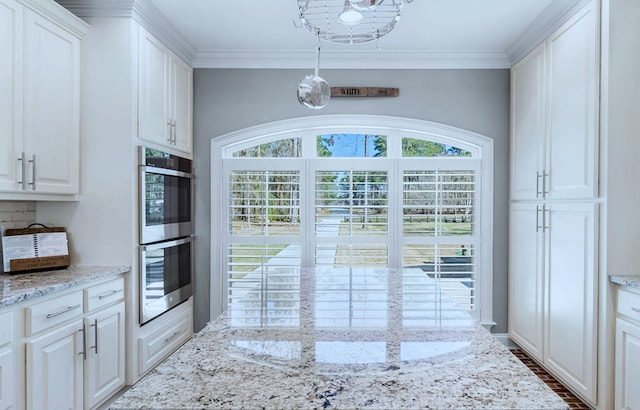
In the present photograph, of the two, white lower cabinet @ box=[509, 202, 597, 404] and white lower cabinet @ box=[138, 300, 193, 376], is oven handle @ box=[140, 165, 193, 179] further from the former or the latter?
white lower cabinet @ box=[509, 202, 597, 404]

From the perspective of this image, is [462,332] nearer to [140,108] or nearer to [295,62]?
[140,108]

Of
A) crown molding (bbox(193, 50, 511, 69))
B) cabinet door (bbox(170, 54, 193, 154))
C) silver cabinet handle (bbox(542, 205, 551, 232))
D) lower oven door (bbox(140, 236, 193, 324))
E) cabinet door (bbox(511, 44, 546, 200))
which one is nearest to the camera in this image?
lower oven door (bbox(140, 236, 193, 324))

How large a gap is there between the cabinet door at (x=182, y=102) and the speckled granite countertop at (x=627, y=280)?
9.90 feet

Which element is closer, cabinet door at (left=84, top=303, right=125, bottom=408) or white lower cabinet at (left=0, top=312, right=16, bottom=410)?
white lower cabinet at (left=0, top=312, right=16, bottom=410)

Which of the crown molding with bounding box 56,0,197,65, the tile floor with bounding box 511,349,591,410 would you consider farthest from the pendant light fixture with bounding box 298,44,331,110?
the tile floor with bounding box 511,349,591,410

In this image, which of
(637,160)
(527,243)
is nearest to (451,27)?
(637,160)

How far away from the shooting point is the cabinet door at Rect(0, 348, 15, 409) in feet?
5.42

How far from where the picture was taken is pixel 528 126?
307 cm

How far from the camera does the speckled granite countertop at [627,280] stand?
6.53ft

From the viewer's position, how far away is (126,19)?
8.20 feet

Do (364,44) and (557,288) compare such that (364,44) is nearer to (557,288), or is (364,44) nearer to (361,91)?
(361,91)

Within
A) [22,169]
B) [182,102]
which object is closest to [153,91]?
[182,102]

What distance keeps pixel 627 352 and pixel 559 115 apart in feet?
4.82

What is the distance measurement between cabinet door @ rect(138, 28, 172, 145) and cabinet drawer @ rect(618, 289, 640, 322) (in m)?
2.97
